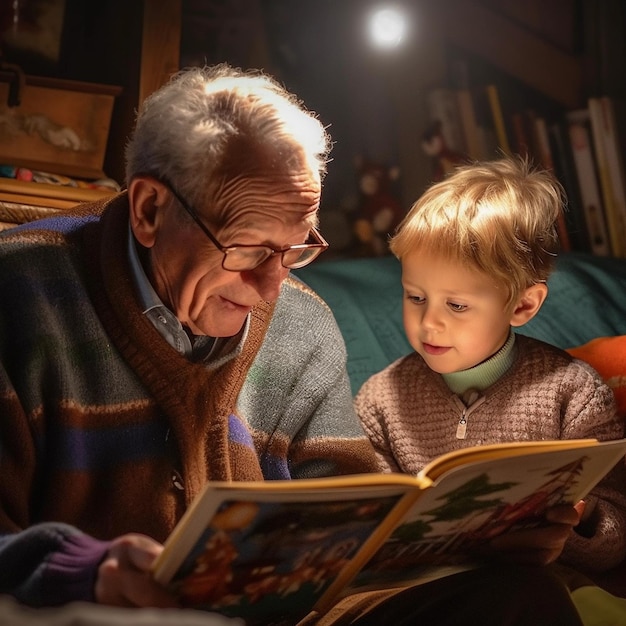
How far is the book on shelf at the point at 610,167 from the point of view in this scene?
2748 millimetres

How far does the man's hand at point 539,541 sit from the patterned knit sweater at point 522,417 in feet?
0.83

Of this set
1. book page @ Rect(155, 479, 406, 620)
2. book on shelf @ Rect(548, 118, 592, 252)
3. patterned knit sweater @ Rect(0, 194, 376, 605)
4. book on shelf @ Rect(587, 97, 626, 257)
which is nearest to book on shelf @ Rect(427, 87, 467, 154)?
book on shelf @ Rect(548, 118, 592, 252)

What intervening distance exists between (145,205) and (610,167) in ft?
5.84

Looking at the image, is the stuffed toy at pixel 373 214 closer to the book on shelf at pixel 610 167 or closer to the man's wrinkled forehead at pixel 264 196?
the book on shelf at pixel 610 167

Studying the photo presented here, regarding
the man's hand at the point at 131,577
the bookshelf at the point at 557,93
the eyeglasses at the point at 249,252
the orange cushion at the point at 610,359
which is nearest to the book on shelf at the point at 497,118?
the bookshelf at the point at 557,93

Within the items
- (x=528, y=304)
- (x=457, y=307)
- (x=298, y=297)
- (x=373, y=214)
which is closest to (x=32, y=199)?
(x=298, y=297)

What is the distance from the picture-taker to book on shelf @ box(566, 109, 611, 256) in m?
2.76

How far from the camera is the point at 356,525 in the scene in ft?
3.56

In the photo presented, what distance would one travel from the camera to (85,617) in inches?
27.8

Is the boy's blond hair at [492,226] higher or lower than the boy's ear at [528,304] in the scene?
higher

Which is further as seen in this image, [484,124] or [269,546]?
[484,124]

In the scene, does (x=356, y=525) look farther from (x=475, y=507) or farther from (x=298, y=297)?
(x=298, y=297)

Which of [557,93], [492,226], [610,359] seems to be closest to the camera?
[492,226]

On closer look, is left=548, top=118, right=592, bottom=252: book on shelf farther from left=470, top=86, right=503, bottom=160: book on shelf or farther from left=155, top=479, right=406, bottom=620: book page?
left=155, top=479, right=406, bottom=620: book page
